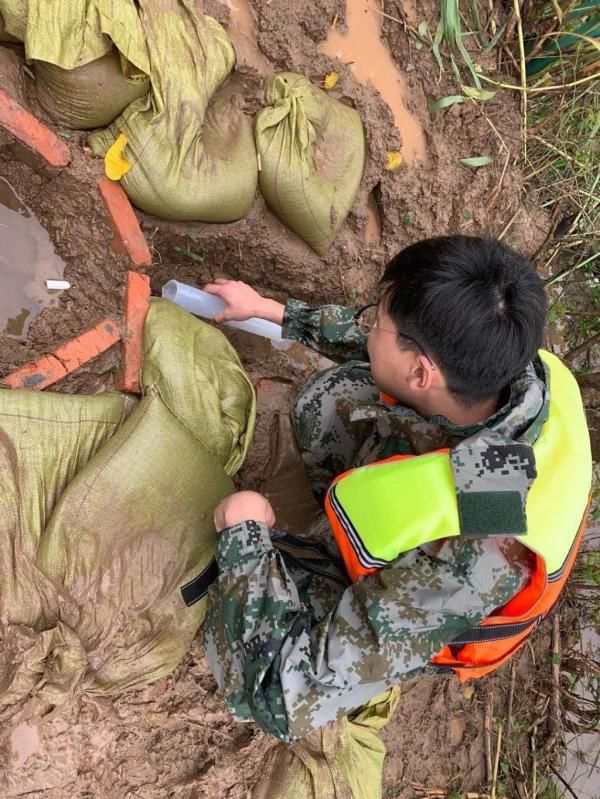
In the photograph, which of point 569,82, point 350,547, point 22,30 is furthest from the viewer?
point 569,82

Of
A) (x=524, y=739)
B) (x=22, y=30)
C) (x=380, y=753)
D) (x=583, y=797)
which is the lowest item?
(x=583, y=797)

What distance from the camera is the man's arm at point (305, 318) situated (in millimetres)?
1561

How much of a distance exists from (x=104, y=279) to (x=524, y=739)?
7.56ft

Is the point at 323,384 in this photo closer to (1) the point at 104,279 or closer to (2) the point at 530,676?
(1) the point at 104,279

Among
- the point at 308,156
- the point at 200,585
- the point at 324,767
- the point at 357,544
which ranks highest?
the point at 308,156

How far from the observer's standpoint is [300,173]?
1588mm

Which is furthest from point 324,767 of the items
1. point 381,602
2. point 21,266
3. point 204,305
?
point 21,266

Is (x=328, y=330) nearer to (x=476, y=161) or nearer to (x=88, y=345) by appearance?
(x=88, y=345)

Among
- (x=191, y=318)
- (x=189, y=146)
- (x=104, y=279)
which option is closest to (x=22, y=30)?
(x=189, y=146)

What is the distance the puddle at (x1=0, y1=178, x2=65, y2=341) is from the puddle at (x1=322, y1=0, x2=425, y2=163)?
1003mm

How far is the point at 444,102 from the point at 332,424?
1229 mm

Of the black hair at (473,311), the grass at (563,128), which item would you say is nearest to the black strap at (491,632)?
the black hair at (473,311)

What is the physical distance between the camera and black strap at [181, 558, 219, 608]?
1228 mm

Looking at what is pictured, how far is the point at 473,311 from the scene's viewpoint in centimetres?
101
